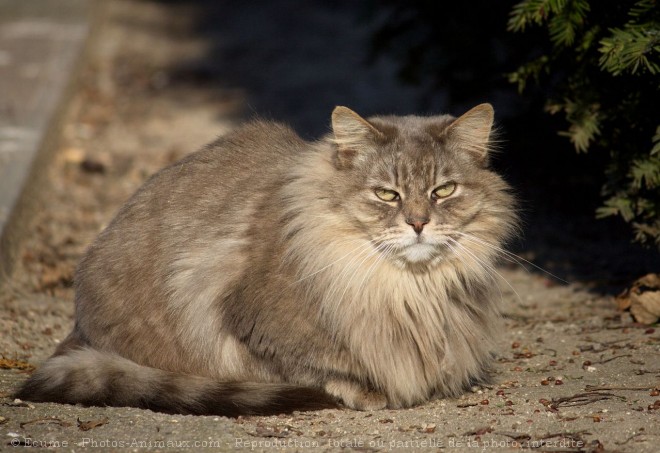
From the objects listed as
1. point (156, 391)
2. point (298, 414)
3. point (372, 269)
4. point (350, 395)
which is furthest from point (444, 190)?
point (156, 391)

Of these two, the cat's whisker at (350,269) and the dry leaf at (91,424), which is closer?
the dry leaf at (91,424)

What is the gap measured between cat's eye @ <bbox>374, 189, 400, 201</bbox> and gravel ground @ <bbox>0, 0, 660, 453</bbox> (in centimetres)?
64

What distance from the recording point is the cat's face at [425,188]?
360 cm

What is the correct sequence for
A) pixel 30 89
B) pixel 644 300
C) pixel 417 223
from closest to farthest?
pixel 417 223 < pixel 644 300 < pixel 30 89

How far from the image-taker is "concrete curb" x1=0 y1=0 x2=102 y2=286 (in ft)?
19.6

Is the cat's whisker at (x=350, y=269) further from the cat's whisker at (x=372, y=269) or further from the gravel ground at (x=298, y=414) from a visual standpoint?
the gravel ground at (x=298, y=414)

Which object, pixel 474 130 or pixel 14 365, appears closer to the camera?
pixel 474 130

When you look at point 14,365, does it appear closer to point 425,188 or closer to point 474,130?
point 425,188

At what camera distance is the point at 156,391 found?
3.64 m

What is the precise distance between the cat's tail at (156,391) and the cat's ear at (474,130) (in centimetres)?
112

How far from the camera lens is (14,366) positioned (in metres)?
4.15

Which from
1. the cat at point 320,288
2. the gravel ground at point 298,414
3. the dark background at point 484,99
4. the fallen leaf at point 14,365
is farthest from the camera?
the dark background at point 484,99

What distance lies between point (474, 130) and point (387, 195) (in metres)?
0.44

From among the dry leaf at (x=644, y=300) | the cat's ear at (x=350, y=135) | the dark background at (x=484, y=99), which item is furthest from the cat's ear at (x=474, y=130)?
the dry leaf at (x=644, y=300)
